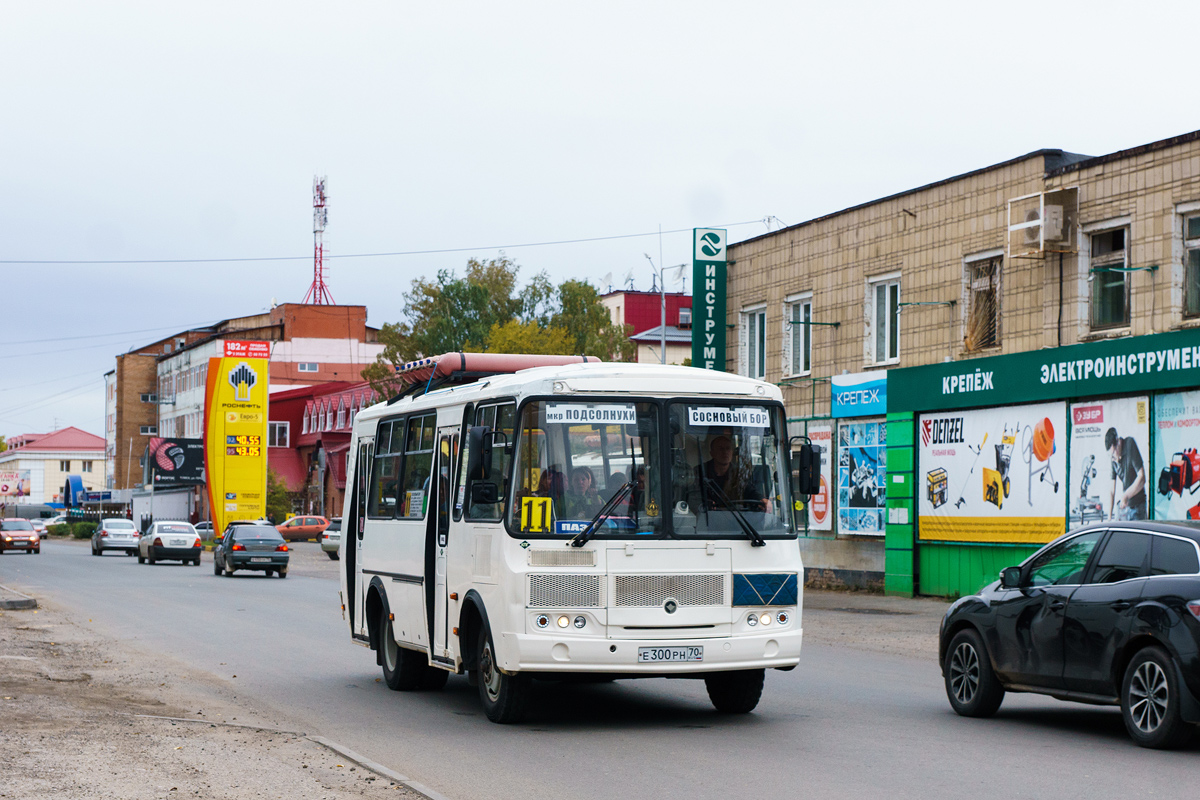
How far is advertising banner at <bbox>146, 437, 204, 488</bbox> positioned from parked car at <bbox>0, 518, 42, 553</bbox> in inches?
1189

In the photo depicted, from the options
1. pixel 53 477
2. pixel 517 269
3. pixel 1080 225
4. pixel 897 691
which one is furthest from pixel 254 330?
pixel 897 691

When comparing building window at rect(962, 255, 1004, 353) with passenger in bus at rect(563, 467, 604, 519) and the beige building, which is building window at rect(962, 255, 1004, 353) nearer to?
the beige building

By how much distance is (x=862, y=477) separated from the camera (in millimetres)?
30188

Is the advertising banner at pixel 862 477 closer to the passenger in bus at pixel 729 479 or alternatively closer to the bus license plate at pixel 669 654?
the passenger in bus at pixel 729 479

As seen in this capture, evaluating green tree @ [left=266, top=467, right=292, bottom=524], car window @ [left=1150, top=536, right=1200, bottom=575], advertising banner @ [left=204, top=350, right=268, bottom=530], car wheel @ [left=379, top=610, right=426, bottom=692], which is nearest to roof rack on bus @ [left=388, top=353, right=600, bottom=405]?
car wheel @ [left=379, top=610, right=426, bottom=692]

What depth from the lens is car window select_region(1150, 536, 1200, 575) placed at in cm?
977

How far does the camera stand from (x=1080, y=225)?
78.6 ft

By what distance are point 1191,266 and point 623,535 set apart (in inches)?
567

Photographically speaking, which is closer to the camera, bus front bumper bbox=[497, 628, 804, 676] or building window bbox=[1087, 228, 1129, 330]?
bus front bumper bbox=[497, 628, 804, 676]

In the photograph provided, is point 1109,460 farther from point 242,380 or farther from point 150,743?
point 242,380

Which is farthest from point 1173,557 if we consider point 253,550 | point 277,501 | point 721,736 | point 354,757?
point 277,501

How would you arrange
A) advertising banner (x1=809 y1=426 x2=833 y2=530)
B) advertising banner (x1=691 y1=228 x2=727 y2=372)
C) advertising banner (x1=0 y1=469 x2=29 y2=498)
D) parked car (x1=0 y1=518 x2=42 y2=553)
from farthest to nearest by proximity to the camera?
1. advertising banner (x1=0 y1=469 x2=29 y2=498)
2. parked car (x1=0 y1=518 x2=42 y2=553)
3. advertising banner (x1=691 y1=228 x2=727 y2=372)
4. advertising banner (x1=809 y1=426 x2=833 y2=530)

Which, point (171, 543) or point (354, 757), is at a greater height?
point (354, 757)

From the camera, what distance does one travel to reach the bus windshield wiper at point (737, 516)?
11.2 metres
